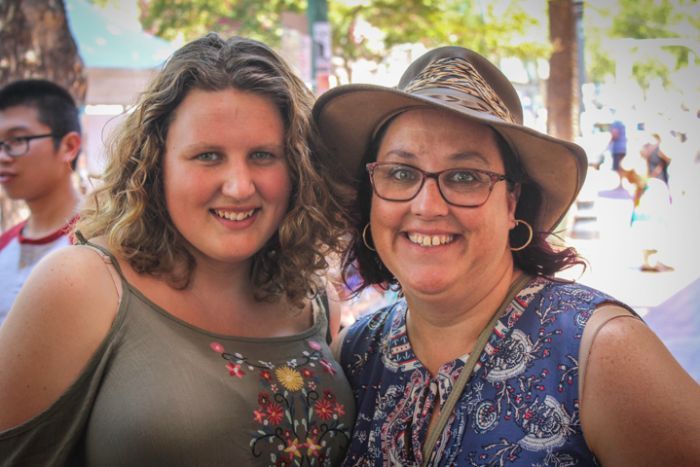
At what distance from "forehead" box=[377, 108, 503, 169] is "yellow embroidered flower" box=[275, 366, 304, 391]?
0.87m

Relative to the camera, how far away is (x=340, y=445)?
2355 mm

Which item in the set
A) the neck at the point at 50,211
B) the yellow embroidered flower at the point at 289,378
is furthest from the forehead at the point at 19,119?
the yellow embroidered flower at the point at 289,378

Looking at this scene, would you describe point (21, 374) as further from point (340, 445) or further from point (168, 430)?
point (340, 445)

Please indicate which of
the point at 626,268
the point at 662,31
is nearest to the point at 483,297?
the point at 626,268

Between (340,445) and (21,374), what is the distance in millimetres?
1083

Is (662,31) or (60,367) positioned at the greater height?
(662,31)

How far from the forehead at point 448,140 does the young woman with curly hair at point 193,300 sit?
0.45 metres

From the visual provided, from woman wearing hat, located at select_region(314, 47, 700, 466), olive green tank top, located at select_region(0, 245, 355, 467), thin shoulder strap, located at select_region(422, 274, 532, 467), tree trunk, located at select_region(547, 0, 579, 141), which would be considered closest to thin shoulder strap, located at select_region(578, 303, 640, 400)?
woman wearing hat, located at select_region(314, 47, 700, 466)

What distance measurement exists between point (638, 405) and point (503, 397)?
15.4 inches

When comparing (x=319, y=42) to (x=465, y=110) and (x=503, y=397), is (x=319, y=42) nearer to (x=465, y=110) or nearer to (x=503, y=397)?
(x=465, y=110)

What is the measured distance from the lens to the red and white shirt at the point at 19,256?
3971 millimetres

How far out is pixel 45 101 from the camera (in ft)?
15.1

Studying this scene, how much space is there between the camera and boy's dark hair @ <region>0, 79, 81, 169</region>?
4508 millimetres

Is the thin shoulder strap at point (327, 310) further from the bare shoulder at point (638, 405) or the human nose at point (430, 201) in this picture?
the bare shoulder at point (638, 405)
